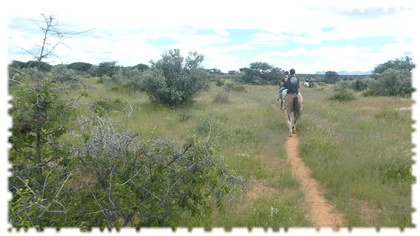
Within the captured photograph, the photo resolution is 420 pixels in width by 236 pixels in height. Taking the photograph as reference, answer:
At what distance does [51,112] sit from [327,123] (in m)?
9.85

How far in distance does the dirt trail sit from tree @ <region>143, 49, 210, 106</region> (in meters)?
9.14

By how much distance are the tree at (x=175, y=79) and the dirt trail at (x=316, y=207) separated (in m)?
9.14

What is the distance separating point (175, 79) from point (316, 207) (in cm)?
1173

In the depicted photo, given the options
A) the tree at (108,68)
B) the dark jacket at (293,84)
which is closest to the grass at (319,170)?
the dark jacket at (293,84)

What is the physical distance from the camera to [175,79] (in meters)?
16.0

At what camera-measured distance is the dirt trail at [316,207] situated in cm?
478

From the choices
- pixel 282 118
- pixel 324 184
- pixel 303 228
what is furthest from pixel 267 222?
pixel 282 118

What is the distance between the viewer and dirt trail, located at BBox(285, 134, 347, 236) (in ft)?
15.7

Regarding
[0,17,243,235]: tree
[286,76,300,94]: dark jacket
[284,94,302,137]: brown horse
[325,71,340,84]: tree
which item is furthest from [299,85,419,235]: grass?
[325,71,340,84]: tree

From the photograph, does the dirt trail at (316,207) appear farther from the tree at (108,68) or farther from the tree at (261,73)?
the tree at (261,73)

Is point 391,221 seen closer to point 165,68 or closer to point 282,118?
point 282,118

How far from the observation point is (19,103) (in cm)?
304

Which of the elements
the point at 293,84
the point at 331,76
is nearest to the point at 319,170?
the point at 293,84

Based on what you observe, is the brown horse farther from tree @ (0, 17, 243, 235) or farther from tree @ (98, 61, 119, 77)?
tree @ (98, 61, 119, 77)
